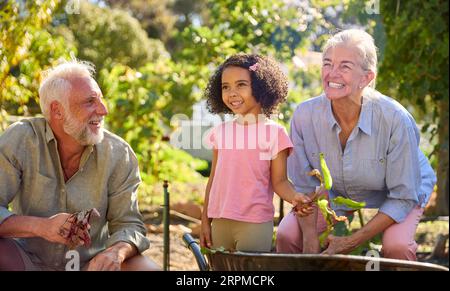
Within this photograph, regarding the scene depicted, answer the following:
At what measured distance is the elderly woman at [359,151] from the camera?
343 centimetres

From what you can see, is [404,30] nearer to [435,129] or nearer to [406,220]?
[435,129]

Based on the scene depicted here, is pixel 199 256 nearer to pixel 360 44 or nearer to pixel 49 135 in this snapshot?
pixel 49 135

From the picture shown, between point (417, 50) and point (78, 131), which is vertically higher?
point (417, 50)

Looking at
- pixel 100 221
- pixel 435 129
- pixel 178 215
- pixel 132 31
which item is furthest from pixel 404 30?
pixel 132 31

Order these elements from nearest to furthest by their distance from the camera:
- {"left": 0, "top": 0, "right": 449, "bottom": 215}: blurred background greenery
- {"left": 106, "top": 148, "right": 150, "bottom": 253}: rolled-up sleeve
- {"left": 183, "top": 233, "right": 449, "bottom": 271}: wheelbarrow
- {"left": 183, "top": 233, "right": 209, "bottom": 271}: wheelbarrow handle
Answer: {"left": 183, "top": 233, "right": 449, "bottom": 271}: wheelbarrow → {"left": 183, "top": 233, "right": 209, "bottom": 271}: wheelbarrow handle → {"left": 106, "top": 148, "right": 150, "bottom": 253}: rolled-up sleeve → {"left": 0, "top": 0, "right": 449, "bottom": 215}: blurred background greenery

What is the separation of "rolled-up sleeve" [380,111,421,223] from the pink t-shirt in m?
0.42

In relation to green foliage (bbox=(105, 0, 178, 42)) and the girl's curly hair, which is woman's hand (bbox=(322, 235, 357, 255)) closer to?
the girl's curly hair

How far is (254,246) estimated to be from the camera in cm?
346

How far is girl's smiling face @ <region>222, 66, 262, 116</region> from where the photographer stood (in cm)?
347

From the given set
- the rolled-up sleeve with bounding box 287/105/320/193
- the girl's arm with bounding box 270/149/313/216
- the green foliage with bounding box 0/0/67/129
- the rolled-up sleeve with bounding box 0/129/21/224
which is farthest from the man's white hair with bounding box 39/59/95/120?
the green foliage with bounding box 0/0/67/129

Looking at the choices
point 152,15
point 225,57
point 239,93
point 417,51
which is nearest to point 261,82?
point 239,93

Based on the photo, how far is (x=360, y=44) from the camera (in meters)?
3.47

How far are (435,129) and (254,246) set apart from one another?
3.72 meters

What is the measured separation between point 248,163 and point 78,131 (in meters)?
0.66
